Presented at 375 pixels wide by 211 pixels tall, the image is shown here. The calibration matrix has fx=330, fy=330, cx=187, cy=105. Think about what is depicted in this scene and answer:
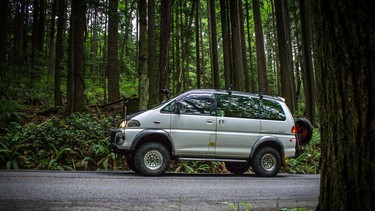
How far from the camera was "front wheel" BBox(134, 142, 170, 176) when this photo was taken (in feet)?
26.3

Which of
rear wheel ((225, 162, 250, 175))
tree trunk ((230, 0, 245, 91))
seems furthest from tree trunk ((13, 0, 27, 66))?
rear wheel ((225, 162, 250, 175))

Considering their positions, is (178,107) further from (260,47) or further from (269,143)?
(260,47)

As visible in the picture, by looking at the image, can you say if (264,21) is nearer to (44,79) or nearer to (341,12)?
(44,79)

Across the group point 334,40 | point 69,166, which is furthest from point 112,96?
point 334,40

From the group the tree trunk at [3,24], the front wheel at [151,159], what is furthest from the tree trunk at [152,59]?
the tree trunk at [3,24]

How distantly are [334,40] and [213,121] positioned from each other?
6162 mm

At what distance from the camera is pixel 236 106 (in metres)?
9.41

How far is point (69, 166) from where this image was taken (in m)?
10.1

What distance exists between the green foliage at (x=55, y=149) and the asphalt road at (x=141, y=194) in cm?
322

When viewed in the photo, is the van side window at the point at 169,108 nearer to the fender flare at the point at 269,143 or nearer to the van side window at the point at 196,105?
the van side window at the point at 196,105

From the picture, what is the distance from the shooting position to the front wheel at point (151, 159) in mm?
8023

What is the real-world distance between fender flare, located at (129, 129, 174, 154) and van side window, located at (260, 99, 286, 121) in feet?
9.75

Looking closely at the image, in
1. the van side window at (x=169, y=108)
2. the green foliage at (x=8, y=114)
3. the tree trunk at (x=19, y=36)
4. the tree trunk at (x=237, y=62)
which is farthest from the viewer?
the tree trunk at (x=19, y=36)

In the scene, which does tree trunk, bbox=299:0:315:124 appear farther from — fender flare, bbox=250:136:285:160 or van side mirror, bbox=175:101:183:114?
van side mirror, bbox=175:101:183:114
